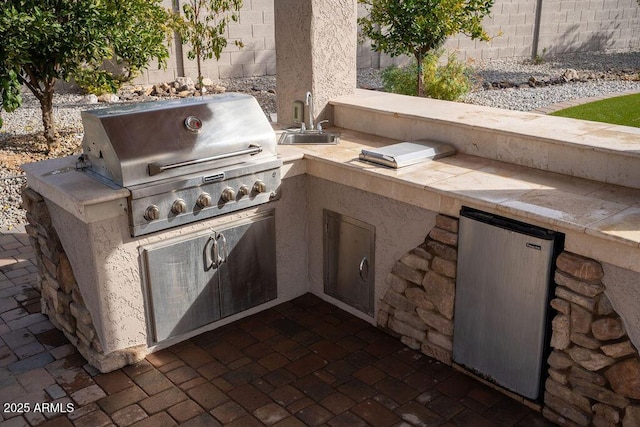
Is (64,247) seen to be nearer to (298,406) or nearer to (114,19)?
(298,406)

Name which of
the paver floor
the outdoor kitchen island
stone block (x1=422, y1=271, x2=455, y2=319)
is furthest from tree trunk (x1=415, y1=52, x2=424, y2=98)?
stone block (x1=422, y1=271, x2=455, y2=319)

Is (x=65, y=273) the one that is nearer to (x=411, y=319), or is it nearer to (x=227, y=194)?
Result: (x=227, y=194)

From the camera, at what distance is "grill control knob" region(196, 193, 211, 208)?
420 centimetres

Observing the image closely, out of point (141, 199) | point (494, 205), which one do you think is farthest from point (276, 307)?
point (494, 205)

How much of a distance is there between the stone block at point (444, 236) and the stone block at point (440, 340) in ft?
2.08

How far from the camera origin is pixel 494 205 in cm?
360

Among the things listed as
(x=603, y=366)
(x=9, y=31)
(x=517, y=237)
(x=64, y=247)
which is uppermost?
(x=9, y=31)

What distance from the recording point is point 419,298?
428cm

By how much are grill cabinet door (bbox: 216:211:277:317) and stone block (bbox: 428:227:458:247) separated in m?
1.27

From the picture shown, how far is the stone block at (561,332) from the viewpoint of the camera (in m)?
3.46

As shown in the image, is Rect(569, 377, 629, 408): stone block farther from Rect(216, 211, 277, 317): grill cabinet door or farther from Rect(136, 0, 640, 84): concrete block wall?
Rect(136, 0, 640, 84): concrete block wall

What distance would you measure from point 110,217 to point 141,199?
0.21m

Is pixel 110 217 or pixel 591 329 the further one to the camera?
pixel 110 217

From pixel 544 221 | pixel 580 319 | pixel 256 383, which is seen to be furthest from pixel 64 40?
pixel 580 319
